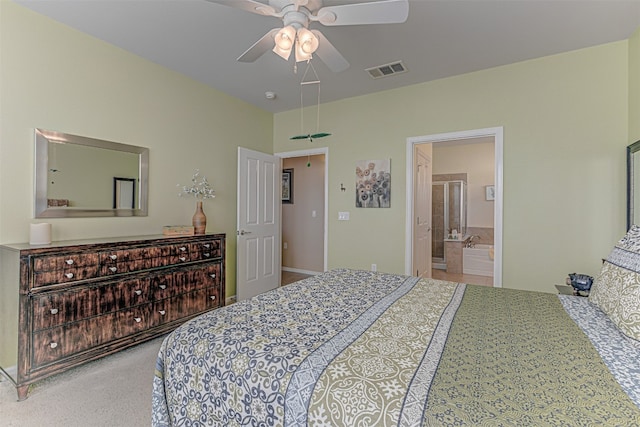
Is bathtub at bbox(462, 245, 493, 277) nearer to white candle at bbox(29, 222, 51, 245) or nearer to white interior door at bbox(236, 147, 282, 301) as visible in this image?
white interior door at bbox(236, 147, 282, 301)

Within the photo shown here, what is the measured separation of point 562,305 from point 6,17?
13.4 feet

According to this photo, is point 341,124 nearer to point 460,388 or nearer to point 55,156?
point 55,156

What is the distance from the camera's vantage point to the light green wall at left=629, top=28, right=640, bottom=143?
2469mm

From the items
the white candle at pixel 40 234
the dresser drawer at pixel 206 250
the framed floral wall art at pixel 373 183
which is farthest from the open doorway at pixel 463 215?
the white candle at pixel 40 234

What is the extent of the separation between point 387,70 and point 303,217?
3.21 m

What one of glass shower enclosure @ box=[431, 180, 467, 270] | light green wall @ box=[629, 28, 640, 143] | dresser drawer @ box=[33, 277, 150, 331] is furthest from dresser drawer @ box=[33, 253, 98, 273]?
glass shower enclosure @ box=[431, 180, 467, 270]

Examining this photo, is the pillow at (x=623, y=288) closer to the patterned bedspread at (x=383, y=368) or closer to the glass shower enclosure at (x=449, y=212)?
the patterned bedspread at (x=383, y=368)

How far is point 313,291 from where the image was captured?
5.97 ft

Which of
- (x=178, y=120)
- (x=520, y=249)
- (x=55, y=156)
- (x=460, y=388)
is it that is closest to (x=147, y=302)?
(x=55, y=156)

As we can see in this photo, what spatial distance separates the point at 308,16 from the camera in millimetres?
1844

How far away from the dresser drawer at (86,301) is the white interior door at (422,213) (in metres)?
3.02

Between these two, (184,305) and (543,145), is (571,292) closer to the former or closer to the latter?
(543,145)

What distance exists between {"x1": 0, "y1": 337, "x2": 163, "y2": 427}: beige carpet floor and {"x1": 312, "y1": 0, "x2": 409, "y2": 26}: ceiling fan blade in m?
2.62

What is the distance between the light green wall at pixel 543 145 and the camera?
2727 millimetres
